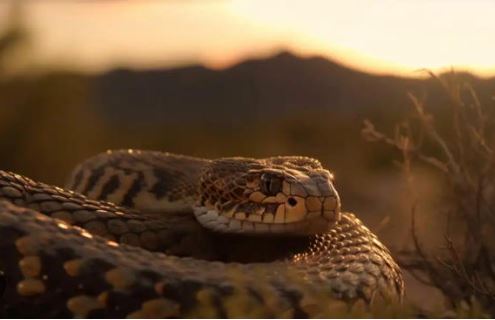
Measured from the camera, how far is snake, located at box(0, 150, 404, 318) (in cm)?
389

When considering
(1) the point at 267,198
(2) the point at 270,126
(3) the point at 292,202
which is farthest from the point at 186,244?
(2) the point at 270,126

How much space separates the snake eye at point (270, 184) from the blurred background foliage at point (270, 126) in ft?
4.72

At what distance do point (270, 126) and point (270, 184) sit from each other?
31.4m

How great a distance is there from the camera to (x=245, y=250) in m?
5.28

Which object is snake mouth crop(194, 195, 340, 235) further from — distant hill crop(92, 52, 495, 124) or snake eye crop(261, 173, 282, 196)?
distant hill crop(92, 52, 495, 124)

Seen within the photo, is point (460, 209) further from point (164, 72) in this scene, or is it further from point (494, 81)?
point (164, 72)

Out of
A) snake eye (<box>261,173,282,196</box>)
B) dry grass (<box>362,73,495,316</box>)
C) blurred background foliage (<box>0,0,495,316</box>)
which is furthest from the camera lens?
blurred background foliage (<box>0,0,495,316</box>)

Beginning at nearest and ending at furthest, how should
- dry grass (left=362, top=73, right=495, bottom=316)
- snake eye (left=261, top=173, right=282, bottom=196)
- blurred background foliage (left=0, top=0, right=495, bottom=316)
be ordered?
1. snake eye (left=261, top=173, right=282, bottom=196)
2. dry grass (left=362, top=73, right=495, bottom=316)
3. blurred background foliage (left=0, top=0, right=495, bottom=316)

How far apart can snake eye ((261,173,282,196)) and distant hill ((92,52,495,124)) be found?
25.7 meters

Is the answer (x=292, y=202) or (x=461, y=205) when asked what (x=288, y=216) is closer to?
(x=292, y=202)

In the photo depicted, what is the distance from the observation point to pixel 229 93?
60.8m

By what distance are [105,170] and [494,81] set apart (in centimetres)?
291

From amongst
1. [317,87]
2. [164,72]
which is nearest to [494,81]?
[317,87]

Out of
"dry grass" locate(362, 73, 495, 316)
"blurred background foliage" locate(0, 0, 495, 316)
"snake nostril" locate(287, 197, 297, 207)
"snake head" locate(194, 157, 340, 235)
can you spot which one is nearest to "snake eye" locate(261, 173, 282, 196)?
"snake head" locate(194, 157, 340, 235)
